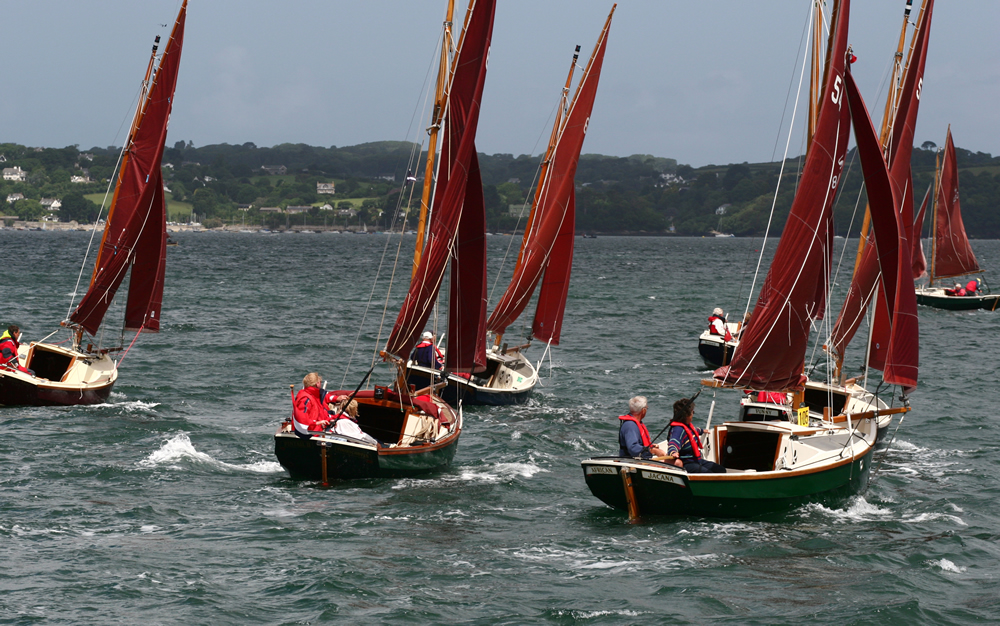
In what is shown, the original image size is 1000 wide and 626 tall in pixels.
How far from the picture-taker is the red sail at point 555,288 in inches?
1299

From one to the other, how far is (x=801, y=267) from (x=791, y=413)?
286 cm

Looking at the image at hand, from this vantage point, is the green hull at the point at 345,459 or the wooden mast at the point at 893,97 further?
the wooden mast at the point at 893,97

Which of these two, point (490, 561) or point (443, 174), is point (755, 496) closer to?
point (490, 561)

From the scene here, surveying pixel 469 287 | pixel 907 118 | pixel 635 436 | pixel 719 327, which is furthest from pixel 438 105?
pixel 719 327

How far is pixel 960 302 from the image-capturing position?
63.3 meters

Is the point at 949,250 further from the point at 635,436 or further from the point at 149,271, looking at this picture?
the point at 635,436

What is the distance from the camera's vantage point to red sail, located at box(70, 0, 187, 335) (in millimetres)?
28719

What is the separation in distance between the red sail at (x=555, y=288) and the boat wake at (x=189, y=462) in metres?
13.0

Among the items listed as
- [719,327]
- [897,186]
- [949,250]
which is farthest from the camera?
[949,250]

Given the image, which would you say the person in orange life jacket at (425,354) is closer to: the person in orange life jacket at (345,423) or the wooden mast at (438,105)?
the wooden mast at (438,105)

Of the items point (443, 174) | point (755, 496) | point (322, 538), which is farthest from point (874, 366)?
point (322, 538)

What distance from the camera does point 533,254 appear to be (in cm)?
3231

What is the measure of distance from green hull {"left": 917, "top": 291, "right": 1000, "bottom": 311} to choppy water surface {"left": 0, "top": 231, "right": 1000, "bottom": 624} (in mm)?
33085

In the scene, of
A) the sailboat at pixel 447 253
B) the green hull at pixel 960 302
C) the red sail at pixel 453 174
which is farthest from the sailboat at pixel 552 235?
the green hull at pixel 960 302
